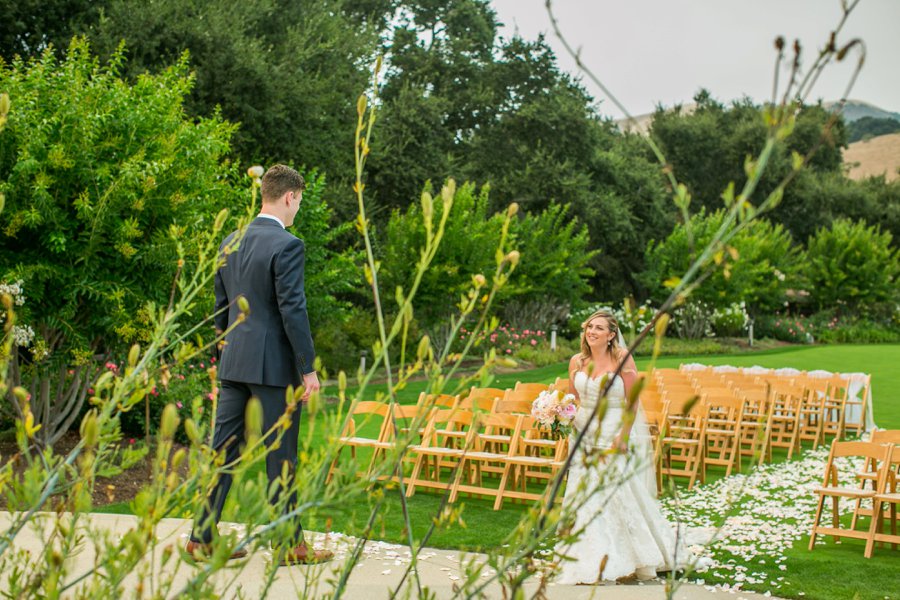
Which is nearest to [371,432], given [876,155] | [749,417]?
[749,417]

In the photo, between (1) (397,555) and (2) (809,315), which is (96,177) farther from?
(2) (809,315)

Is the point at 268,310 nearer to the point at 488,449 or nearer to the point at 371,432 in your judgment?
the point at 488,449

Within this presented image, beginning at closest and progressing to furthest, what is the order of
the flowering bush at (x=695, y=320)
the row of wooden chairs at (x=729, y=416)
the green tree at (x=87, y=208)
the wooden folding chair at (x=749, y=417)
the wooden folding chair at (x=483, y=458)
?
the green tree at (x=87, y=208) → the wooden folding chair at (x=483, y=458) → the row of wooden chairs at (x=729, y=416) → the wooden folding chair at (x=749, y=417) → the flowering bush at (x=695, y=320)

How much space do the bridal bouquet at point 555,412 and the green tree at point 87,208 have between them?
314cm

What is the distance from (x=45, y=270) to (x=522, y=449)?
16.2 feet

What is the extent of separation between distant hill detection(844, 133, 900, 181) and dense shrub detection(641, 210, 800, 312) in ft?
255

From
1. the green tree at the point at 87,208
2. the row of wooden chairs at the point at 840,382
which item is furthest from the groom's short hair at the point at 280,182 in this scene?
the row of wooden chairs at the point at 840,382

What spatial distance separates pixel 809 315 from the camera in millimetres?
46531

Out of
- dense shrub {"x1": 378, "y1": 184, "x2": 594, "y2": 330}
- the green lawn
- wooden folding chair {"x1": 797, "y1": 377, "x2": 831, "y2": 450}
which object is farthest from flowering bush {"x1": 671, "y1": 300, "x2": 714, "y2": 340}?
the green lawn

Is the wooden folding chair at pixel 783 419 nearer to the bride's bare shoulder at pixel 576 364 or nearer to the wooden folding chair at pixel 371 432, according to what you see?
the bride's bare shoulder at pixel 576 364

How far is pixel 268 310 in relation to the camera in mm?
5551

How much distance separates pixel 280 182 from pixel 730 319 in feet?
102

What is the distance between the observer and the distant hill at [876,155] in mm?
110812

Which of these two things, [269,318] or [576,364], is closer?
[269,318]
